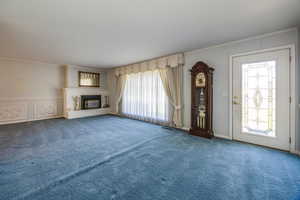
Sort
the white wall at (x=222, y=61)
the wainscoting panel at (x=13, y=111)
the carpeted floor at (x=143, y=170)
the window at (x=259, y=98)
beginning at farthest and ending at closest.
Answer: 1. the wainscoting panel at (x=13, y=111)
2. the white wall at (x=222, y=61)
3. the window at (x=259, y=98)
4. the carpeted floor at (x=143, y=170)

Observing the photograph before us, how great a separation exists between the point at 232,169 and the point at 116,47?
359 cm

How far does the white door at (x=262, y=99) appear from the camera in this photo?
2.62 metres

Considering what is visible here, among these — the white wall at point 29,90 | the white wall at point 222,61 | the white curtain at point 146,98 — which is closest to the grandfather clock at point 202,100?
the white wall at point 222,61

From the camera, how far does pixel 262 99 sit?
2846 mm

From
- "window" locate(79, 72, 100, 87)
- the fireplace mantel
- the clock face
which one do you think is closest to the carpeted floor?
the clock face

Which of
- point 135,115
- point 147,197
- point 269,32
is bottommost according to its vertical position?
point 147,197

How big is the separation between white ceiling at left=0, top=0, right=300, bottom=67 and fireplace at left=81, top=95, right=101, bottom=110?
3216 mm

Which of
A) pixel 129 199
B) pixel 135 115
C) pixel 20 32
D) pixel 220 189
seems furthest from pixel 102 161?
pixel 135 115

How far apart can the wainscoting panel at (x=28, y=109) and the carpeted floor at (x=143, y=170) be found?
2.34m

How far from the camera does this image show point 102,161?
2236mm

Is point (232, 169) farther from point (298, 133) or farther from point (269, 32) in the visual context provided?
point (269, 32)

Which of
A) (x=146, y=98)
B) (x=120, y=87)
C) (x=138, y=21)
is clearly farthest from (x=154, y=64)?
(x=138, y=21)

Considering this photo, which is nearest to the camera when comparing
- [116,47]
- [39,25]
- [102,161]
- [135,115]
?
[102,161]

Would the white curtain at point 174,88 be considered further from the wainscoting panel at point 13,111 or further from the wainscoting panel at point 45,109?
the wainscoting panel at point 13,111
